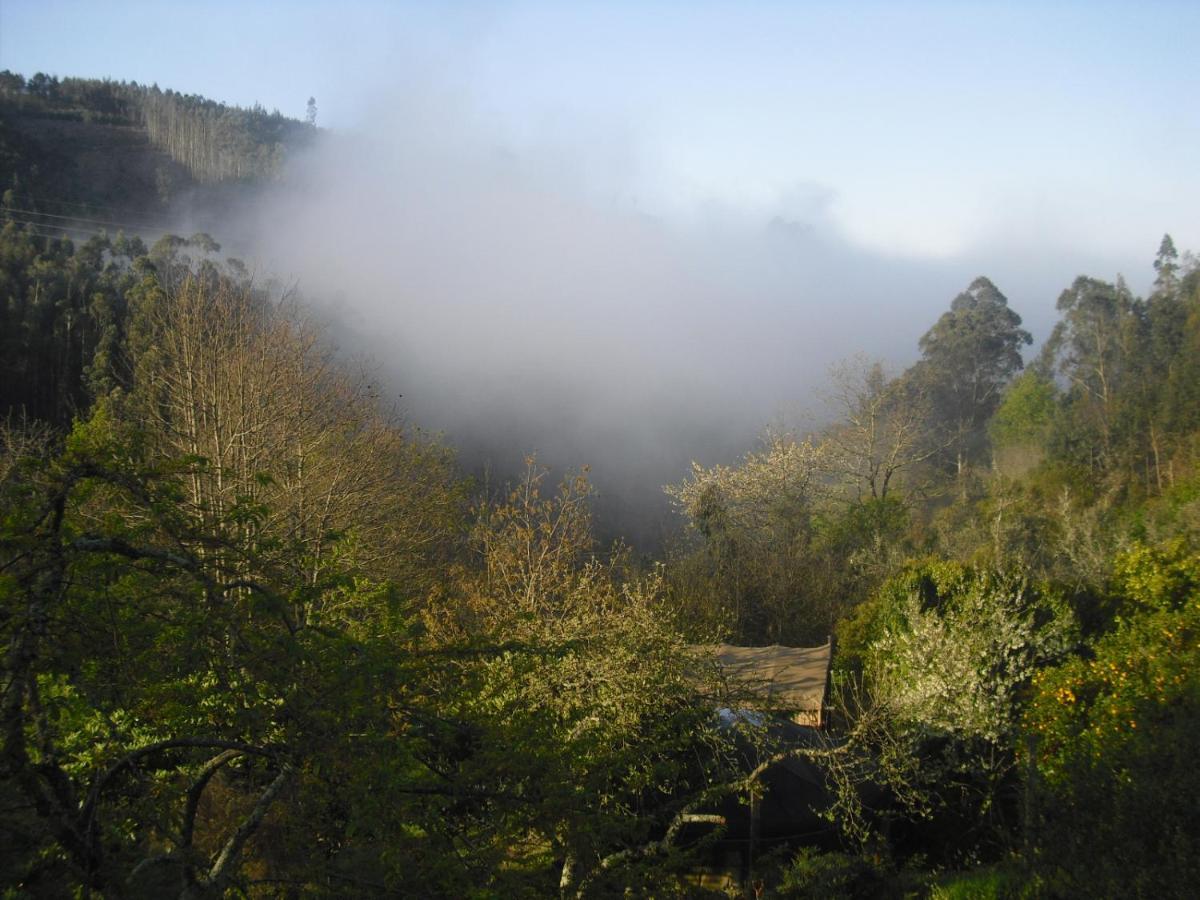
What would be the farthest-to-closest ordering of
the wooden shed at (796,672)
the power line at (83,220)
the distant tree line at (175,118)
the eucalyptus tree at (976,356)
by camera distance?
the distant tree line at (175,118) < the eucalyptus tree at (976,356) < the power line at (83,220) < the wooden shed at (796,672)

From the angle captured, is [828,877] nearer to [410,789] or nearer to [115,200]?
[410,789]

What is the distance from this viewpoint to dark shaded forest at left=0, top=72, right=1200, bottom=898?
4938 millimetres

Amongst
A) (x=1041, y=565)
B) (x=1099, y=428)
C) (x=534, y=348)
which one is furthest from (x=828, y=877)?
(x=534, y=348)

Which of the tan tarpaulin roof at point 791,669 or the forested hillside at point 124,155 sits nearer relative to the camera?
the tan tarpaulin roof at point 791,669

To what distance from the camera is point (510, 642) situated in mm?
7996

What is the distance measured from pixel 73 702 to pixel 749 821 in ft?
39.1

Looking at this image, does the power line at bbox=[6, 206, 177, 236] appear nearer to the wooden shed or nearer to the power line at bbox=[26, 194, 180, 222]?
the power line at bbox=[26, 194, 180, 222]

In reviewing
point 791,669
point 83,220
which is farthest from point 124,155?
point 791,669

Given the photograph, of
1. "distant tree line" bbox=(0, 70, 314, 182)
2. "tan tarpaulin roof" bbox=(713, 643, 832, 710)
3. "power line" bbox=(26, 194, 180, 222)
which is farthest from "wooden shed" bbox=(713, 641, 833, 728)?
"distant tree line" bbox=(0, 70, 314, 182)

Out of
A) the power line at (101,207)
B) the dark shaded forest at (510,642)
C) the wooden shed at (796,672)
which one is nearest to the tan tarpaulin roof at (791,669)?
the wooden shed at (796,672)

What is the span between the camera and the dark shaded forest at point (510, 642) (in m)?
4.94

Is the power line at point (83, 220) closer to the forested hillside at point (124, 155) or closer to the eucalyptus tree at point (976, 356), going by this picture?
the forested hillside at point (124, 155)

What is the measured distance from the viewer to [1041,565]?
26.1 meters

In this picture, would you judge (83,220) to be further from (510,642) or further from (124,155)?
(510,642)
